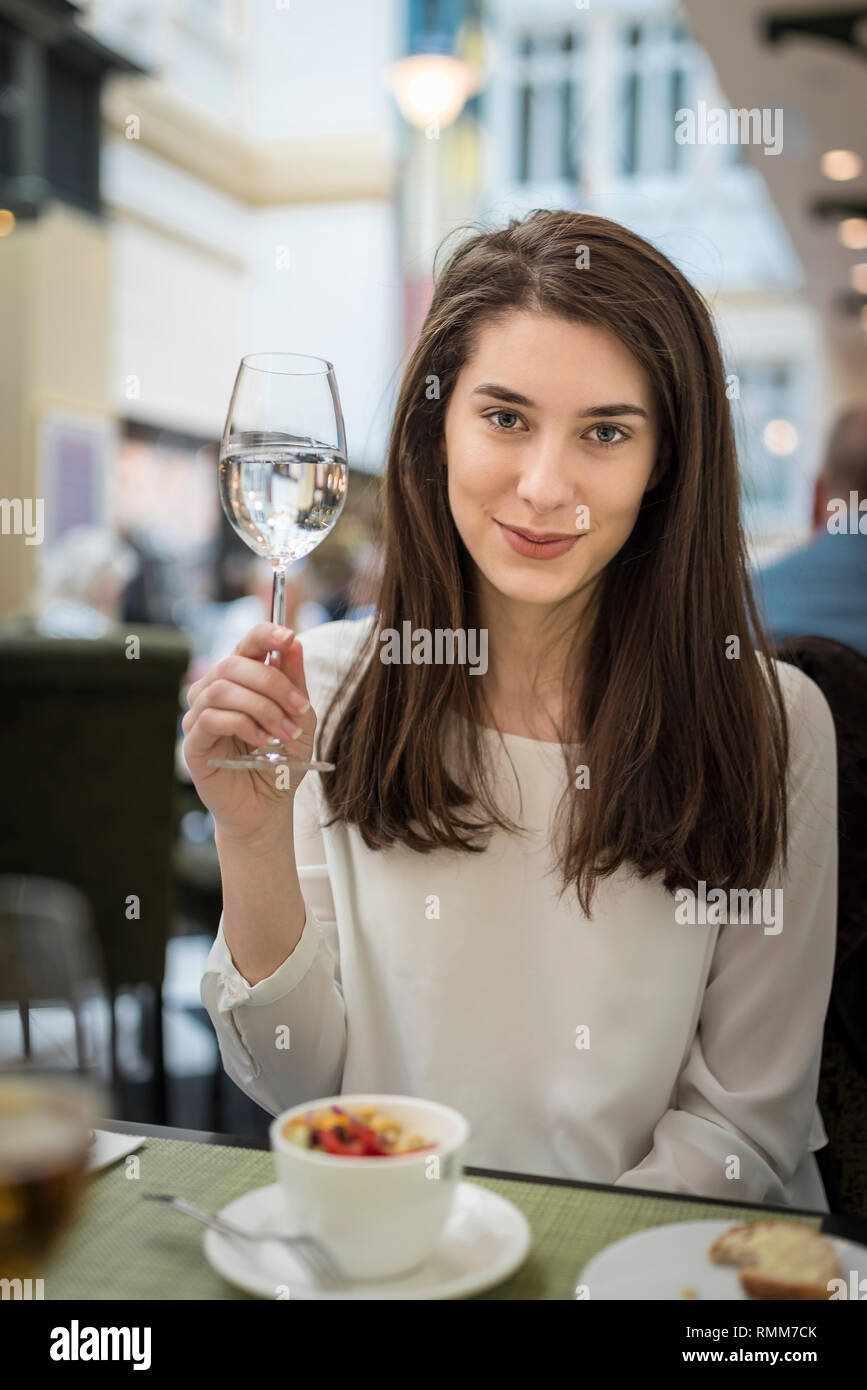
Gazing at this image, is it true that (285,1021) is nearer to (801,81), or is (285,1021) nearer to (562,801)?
(562,801)

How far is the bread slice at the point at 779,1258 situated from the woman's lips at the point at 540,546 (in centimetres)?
61

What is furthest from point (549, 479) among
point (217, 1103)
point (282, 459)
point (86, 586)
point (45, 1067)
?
point (86, 586)

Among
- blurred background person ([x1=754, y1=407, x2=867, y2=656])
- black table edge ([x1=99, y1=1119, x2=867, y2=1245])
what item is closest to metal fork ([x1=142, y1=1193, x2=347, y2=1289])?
black table edge ([x1=99, y1=1119, x2=867, y2=1245])

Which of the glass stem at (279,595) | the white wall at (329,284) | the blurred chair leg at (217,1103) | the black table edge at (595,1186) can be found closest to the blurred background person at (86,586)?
the blurred chair leg at (217,1103)

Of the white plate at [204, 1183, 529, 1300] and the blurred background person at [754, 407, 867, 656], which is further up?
the blurred background person at [754, 407, 867, 656]

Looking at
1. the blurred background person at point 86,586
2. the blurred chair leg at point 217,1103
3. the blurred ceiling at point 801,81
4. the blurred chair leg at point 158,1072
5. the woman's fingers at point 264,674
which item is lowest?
the blurred chair leg at point 217,1103

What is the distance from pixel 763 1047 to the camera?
1.21 meters

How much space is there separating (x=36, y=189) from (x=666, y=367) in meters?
6.33

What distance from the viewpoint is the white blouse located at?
1.18 m

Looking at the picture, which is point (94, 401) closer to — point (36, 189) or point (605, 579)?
point (36, 189)

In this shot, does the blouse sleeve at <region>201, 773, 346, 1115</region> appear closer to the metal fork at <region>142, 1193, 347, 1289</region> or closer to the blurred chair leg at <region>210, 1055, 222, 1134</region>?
the metal fork at <region>142, 1193, 347, 1289</region>

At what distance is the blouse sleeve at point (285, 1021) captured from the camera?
1158 millimetres

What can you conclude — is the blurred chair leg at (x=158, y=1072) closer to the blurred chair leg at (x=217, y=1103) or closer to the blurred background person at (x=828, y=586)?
the blurred chair leg at (x=217, y=1103)

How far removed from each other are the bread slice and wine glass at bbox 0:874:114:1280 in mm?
354
